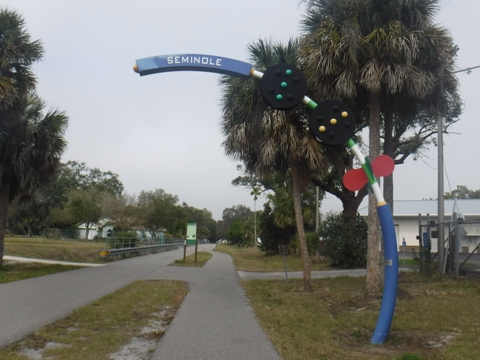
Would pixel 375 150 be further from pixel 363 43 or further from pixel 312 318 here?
pixel 312 318

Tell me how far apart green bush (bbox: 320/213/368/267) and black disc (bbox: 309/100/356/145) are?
57.1 ft

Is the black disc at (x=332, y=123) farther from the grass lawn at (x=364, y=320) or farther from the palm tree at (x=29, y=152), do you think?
the palm tree at (x=29, y=152)

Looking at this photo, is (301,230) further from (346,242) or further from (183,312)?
(346,242)

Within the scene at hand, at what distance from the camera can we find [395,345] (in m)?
7.99

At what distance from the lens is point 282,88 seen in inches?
335

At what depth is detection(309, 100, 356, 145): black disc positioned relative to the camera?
27.5 ft

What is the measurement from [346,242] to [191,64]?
58.8ft

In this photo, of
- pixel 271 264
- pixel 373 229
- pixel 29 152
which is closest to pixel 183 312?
pixel 373 229

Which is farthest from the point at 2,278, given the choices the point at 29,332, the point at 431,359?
the point at 431,359

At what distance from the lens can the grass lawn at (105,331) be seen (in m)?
7.31

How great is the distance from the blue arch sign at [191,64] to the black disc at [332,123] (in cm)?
158

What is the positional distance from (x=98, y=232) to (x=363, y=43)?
5920 cm

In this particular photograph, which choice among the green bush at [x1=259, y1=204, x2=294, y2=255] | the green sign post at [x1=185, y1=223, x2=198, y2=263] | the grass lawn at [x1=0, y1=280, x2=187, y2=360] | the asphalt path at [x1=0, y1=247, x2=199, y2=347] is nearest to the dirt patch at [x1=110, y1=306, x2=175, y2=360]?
the grass lawn at [x1=0, y1=280, x2=187, y2=360]

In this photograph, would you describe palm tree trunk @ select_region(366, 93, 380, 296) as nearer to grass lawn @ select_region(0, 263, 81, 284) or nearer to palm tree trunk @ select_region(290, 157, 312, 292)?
palm tree trunk @ select_region(290, 157, 312, 292)
